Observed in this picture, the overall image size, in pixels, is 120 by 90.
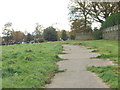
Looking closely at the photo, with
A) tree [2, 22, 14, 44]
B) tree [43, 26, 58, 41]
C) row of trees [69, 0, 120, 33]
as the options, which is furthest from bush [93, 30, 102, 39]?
tree [2, 22, 14, 44]

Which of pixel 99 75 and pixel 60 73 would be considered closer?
pixel 99 75

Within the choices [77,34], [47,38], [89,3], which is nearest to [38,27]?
[47,38]

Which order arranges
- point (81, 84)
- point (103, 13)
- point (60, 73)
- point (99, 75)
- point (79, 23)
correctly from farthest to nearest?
1. point (79, 23)
2. point (103, 13)
3. point (60, 73)
4. point (99, 75)
5. point (81, 84)

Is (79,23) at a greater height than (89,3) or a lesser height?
lesser

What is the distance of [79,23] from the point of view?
4203cm

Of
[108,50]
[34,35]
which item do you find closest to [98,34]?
[108,50]

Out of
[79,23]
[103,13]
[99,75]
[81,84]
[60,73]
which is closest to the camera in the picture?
[81,84]

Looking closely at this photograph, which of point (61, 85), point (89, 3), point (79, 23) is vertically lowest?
point (61, 85)

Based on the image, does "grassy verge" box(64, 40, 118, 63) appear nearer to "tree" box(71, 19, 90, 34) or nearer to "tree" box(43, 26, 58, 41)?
"tree" box(71, 19, 90, 34)

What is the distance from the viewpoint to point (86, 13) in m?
40.7

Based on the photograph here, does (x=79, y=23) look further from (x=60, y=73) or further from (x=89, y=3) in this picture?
(x=60, y=73)

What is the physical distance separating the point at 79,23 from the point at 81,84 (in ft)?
122

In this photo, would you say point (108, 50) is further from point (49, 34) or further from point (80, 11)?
point (49, 34)

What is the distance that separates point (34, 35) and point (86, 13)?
36673 millimetres
